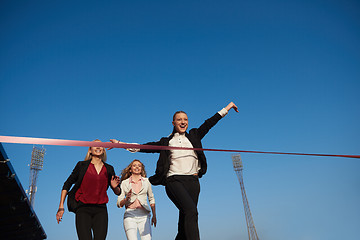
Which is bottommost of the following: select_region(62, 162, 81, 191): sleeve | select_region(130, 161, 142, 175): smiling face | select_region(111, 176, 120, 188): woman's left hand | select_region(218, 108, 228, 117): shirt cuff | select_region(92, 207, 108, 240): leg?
select_region(92, 207, 108, 240): leg

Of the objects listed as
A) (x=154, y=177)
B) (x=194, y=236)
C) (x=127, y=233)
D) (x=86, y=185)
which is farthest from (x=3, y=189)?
(x=194, y=236)

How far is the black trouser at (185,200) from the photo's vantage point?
359cm

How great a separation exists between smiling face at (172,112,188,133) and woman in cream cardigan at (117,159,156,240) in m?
1.50

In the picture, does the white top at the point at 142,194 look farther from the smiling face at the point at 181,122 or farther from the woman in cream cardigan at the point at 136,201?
the smiling face at the point at 181,122

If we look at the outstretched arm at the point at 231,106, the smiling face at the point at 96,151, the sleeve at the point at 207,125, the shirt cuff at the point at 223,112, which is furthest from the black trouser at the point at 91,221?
the outstretched arm at the point at 231,106

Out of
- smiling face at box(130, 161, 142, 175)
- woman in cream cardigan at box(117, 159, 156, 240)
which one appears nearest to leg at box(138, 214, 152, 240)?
woman in cream cardigan at box(117, 159, 156, 240)

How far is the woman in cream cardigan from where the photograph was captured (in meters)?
5.53

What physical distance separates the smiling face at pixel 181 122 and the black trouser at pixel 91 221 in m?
1.50

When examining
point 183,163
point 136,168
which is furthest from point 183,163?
point 136,168

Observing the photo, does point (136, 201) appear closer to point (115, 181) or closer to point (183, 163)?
point (115, 181)

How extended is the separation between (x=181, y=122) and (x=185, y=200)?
1173 mm

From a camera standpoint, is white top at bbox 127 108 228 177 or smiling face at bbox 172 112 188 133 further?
smiling face at bbox 172 112 188 133

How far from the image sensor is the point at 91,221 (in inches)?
165

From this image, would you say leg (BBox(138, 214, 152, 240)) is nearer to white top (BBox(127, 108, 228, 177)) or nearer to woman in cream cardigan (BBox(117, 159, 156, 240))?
woman in cream cardigan (BBox(117, 159, 156, 240))
